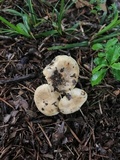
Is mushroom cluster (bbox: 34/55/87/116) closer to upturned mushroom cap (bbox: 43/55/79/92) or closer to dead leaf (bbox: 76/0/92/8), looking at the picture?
upturned mushroom cap (bbox: 43/55/79/92)

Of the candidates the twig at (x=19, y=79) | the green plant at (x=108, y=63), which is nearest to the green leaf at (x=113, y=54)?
the green plant at (x=108, y=63)

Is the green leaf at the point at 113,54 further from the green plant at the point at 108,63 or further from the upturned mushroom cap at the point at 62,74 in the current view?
the upturned mushroom cap at the point at 62,74

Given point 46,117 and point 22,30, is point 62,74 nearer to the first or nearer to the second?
point 46,117

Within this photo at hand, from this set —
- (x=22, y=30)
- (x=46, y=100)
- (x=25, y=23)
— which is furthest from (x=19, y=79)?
(x=25, y=23)

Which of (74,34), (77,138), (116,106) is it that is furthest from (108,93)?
(74,34)

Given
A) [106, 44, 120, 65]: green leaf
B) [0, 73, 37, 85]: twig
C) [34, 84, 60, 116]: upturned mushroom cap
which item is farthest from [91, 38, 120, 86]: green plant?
[0, 73, 37, 85]: twig

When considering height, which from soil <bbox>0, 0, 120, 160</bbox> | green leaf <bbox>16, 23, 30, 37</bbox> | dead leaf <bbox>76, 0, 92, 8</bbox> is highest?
green leaf <bbox>16, 23, 30, 37</bbox>
